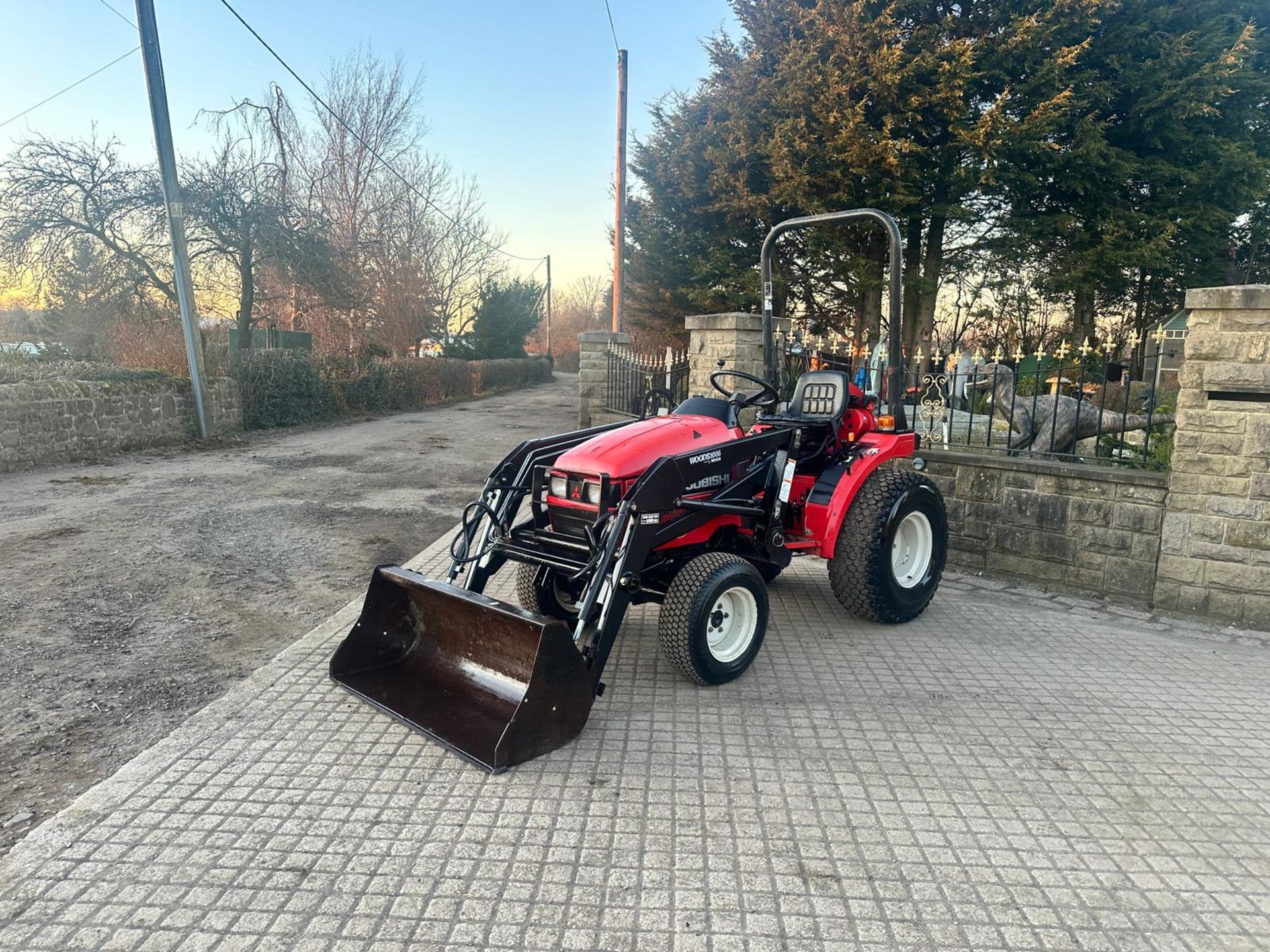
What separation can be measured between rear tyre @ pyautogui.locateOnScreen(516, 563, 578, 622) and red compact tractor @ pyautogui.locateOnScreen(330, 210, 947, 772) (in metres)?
0.01

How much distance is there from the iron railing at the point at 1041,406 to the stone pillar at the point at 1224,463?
0.35m

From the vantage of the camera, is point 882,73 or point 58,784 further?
point 882,73

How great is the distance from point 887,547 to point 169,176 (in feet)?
36.8

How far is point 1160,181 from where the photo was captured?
14.7m

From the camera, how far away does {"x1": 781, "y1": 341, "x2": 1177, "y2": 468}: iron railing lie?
5.35 metres

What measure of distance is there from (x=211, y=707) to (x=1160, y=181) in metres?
17.7

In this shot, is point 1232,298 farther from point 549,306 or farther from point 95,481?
point 549,306

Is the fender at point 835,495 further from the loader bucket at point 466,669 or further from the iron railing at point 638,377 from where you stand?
the iron railing at point 638,377

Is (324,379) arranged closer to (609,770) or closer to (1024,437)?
(1024,437)

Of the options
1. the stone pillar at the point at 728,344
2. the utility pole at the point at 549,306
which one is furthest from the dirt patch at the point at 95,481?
the utility pole at the point at 549,306

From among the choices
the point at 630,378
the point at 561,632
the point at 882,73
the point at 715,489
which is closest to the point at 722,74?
the point at 882,73

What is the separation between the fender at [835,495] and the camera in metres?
4.28

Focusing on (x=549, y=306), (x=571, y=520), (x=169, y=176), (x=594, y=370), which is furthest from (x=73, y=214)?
(x=549, y=306)

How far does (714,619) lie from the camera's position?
3.70m
